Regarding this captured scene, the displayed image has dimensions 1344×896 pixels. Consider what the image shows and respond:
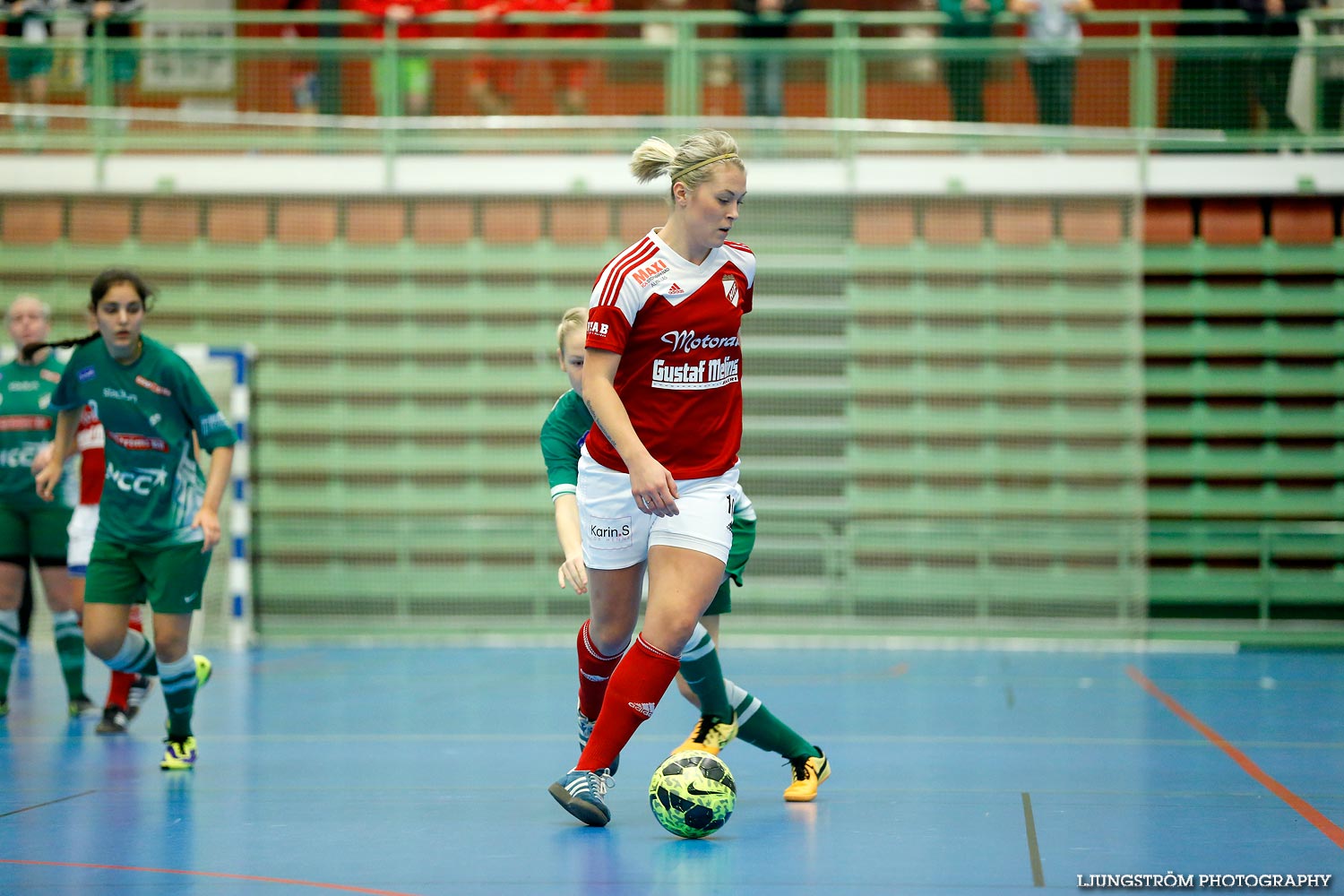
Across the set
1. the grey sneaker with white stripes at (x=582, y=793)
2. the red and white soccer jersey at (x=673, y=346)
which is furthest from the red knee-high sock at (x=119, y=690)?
the red and white soccer jersey at (x=673, y=346)

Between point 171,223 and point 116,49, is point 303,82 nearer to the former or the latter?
point 116,49

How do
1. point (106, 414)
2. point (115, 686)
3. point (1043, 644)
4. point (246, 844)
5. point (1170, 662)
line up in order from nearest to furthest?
point (246, 844) → point (106, 414) → point (115, 686) → point (1170, 662) → point (1043, 644)

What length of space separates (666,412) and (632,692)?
0.78 meters

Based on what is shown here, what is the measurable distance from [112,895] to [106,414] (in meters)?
2.56

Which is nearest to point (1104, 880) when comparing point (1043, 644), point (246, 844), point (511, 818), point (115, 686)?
point (511, 818)

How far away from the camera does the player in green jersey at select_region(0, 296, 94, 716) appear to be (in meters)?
Result: 7.21

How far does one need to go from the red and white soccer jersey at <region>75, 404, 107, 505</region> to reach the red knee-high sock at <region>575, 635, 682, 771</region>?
13.2 feet

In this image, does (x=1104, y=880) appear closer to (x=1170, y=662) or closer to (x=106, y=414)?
(x=106, y=414)

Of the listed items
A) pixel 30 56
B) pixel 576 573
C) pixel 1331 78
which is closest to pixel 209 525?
pixel 576 573

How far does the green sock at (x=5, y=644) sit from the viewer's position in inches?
282

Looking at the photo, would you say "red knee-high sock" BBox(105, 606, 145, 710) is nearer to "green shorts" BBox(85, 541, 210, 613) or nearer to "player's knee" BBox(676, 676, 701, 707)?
"green shorts" BBox(85, 541, 210, 613)

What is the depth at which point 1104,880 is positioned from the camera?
348cm

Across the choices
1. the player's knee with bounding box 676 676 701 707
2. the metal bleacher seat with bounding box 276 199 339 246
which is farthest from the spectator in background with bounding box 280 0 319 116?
the player's knee with bounding box 676 676 701 707

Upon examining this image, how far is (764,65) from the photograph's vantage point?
1138 cm
